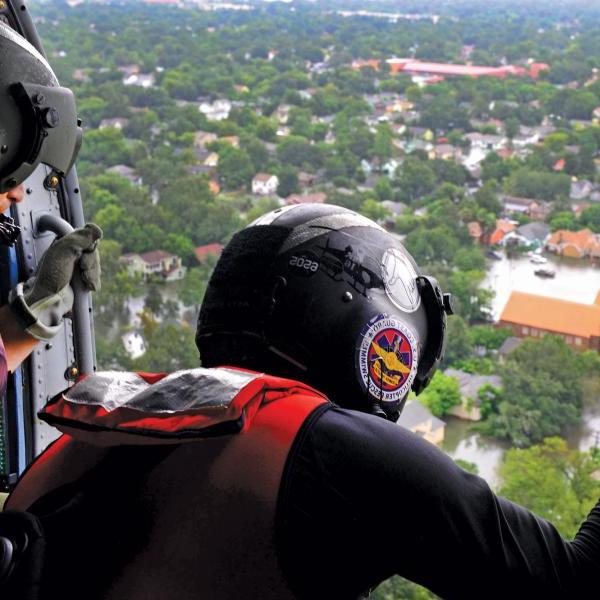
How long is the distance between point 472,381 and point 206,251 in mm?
3378

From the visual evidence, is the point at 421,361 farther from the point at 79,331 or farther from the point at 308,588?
the point at 79,331

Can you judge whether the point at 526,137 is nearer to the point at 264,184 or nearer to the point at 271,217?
the point at 264,184

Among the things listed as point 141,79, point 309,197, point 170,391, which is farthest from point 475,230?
point 141,79

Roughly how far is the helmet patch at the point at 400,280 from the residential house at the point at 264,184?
1114 cm

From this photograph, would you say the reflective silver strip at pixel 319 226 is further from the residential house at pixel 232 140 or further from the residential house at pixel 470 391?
the residential house at pixel 232 140

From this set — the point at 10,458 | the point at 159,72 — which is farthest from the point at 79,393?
the point at 159,72

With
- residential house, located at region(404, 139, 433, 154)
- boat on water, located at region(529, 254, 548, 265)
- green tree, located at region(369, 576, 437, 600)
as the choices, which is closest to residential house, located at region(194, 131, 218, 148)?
residential house, located at region(404, 139, 433, 154)

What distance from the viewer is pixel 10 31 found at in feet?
3.23

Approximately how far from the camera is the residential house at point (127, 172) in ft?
40.0

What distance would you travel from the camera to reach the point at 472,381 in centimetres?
615

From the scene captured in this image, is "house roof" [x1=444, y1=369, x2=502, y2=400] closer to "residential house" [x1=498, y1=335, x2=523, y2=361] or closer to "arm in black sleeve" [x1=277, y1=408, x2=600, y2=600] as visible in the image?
"residential house" [x1=498, y1=335, x2=523, y2=361]

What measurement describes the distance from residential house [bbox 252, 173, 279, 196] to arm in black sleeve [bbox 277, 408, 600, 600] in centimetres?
1136

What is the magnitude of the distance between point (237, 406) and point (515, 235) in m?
9.09

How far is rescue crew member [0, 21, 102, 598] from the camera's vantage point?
0.55 m
